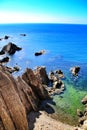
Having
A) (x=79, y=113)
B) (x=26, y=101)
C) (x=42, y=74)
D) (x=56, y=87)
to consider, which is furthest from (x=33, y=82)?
(x=42, y=74)

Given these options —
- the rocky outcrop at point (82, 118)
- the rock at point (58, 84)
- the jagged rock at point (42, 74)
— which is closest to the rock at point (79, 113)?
the rocky outcrop at point (82, 118)

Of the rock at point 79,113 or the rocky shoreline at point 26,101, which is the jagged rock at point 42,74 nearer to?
the rocky shoreline at point 26,101

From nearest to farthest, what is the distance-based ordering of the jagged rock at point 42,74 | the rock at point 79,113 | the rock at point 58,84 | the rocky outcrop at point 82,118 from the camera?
the rocky outcrop at point 82,118
the rock at point 79,113
the rock at point 58,84
the jagged rock at point 42,74

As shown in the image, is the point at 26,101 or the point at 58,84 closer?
the point at 26,101

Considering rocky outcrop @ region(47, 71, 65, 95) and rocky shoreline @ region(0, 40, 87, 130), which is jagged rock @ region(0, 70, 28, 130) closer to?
rocky shoreline @ region(0, 40, 87, 130)

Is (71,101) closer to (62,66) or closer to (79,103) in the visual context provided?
(79,103)

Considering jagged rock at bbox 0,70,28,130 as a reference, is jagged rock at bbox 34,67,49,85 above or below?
below

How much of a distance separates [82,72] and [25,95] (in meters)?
45.0

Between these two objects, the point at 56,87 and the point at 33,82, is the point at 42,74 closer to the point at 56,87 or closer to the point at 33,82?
the point at 56,87

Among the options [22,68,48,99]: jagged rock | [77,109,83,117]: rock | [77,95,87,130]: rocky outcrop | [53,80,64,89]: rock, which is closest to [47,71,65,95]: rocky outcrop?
[53,80,64,89]: rock

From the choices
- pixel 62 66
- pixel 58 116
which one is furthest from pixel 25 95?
pixel 62 66

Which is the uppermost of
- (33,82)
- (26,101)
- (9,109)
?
(9,109)

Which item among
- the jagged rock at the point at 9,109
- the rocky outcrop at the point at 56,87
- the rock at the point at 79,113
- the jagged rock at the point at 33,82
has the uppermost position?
the jagged rock at the point at 9,109

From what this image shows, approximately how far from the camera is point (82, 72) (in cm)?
8706
